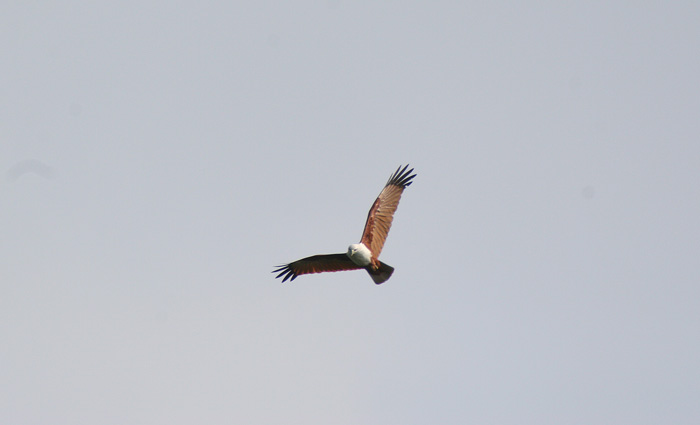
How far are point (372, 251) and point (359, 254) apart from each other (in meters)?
0.62

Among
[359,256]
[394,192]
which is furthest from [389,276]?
[394,192]

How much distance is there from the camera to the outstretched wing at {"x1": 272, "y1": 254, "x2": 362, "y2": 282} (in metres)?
21.5

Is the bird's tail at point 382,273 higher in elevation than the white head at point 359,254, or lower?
lower

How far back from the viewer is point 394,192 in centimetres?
2264

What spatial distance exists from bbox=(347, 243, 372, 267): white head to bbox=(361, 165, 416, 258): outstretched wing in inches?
14.0

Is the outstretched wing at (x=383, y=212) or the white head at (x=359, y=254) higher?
the outstretched wing at (x=383, y=212)

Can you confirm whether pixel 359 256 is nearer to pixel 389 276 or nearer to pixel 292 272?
pixel 389 276

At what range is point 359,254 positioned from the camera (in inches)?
814

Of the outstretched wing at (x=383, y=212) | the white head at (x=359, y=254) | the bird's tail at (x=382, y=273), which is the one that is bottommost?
the bird's tail at (x=382, y=273)

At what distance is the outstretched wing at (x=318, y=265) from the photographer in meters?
21.5

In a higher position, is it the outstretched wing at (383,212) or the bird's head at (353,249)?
the outstretched wing at (383,212)

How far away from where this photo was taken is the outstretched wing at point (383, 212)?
21344mm

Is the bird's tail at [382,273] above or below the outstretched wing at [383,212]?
below

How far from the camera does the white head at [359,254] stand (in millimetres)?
20656
